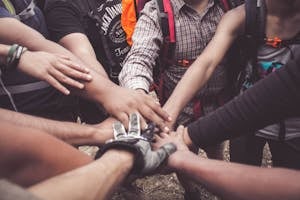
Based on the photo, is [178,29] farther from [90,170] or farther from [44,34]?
[90,170]

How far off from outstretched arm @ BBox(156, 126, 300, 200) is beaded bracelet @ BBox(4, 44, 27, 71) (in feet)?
3.40

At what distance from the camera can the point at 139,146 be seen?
194 cm

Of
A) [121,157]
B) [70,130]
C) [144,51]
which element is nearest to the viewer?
[121,157]

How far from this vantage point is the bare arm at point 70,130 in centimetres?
242

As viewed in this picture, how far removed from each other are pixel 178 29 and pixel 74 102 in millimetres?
931

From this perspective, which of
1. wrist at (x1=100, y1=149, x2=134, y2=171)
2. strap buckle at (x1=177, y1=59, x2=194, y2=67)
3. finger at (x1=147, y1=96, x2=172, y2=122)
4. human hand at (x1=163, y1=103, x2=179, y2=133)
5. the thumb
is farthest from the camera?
strap buckle at (x1=177, y1=59, x2=194, y2=67)

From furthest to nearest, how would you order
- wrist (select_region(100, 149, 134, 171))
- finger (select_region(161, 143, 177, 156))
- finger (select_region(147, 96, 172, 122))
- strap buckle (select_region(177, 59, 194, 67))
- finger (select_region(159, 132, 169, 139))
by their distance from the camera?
strap buckle (select_region(177, 59, 194, 67)) < finger (select_region(147, 96, 172, 122)) < finger (select_region(159, 132, 169, 139)) < finger (select_region(161, 143, 177, 156)) < wrist (select_region(100, 149, 134, 171))

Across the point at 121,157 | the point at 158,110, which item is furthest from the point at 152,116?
the point at 121,157

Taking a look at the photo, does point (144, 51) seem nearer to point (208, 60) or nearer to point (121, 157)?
point (208, 60)

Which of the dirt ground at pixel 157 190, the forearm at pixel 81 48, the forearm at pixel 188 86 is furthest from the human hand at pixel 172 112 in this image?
the dirt ground at pixel 157 190

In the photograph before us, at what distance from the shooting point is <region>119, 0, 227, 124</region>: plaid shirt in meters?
2.95

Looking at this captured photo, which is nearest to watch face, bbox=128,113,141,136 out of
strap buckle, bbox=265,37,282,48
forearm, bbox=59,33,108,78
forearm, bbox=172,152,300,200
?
forearm, bbox=172,152,300,200

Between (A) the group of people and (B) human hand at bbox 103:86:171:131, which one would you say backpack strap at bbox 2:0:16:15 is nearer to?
(A) the group of people

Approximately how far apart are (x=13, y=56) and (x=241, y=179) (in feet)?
4.64
